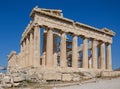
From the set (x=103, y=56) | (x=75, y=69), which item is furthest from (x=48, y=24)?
(x=103, y=56)

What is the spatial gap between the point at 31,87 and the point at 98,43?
1081 inches

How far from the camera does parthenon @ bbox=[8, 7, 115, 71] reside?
37969 mm

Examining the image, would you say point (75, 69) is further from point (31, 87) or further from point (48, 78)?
point (31, 87)

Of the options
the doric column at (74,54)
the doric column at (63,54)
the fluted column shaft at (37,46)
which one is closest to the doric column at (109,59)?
the doric column at (74,54)

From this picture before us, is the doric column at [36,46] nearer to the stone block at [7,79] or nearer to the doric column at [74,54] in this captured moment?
the doric column at [74,54]

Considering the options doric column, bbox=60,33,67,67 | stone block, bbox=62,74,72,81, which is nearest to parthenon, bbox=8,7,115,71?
doric column, bbox=60,33,67,67

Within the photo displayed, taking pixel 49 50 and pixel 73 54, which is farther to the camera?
pixel 73 54

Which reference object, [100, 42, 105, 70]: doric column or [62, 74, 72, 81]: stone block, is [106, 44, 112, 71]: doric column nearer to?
[100, 42, 105, 70]: doric column

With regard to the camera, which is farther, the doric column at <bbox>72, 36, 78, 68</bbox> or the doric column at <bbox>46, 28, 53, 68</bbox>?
the doric column at <bbox>72, 36, 78, 68</bbox>

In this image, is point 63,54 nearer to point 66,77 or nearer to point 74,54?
point 74,54

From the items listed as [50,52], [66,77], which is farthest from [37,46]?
[66,77]

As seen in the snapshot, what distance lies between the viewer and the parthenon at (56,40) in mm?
37969

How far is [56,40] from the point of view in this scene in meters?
44.9

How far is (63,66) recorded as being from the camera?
40.0m
